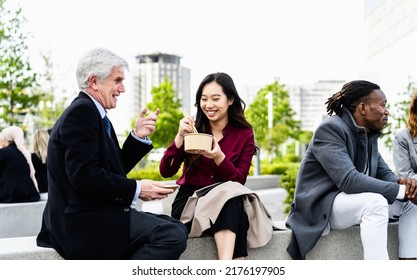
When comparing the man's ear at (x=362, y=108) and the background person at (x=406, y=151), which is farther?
the background person at (x=406, y=151)

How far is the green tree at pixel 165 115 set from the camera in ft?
112

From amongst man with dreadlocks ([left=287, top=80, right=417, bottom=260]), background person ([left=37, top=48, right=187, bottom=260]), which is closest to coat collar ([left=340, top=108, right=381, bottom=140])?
man with dreadlocks ([left=287, top=80, right=417, bottom=260])

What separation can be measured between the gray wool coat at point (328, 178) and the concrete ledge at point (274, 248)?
11 cm

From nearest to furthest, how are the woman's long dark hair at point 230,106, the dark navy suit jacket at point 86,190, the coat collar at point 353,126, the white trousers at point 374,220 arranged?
1. the dark navy suit jacket at point 86,190
2. the white trousers at point 374,220
3. the coat collar at point 353,126
4. the woman's long dark hair at point 230,106

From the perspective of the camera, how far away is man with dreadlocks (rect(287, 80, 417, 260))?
367 centimetres

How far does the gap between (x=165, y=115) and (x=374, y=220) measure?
31881mm

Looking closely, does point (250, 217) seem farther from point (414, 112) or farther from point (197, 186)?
point (414, 112)

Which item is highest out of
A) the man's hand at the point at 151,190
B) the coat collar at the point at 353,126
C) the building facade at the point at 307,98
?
the coat collar at the point at 353,126

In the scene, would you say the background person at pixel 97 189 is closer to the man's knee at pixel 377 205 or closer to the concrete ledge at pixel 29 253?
the concrete ledge at pixel 29 253

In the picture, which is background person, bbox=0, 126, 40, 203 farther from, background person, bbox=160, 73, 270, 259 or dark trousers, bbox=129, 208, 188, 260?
dark trousers, bbox=129, 208, 188, 260

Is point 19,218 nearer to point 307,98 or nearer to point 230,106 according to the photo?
point 230,106

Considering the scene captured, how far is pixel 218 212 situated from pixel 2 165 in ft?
14.8

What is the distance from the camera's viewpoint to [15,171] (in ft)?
23.6

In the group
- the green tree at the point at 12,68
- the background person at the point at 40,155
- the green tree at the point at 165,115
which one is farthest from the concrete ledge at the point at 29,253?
the green tree at the point at 165,115
